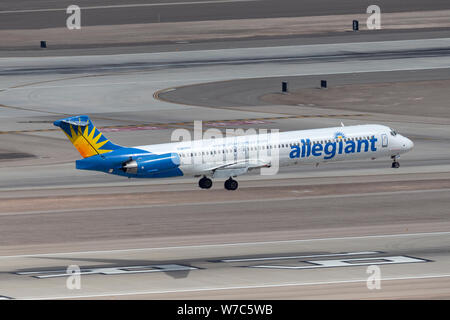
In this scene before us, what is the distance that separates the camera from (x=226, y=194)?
226 ft

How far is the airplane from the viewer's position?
65.8m

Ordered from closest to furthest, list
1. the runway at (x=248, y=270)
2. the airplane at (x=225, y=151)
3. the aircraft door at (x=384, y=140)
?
the runway at (x=248, y=270) → the airplane at (x=225, y=151) → the aircraft door at (x=384, y=140)

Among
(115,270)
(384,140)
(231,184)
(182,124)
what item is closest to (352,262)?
(115,270)

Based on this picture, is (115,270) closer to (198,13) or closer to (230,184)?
(230,184)

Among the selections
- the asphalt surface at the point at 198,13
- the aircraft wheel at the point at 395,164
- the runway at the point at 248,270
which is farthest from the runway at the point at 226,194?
the asphalt surface at the point at 198,13

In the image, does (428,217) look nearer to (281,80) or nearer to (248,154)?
(248,154)

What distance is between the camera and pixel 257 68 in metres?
134

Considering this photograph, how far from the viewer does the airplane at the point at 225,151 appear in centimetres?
6579

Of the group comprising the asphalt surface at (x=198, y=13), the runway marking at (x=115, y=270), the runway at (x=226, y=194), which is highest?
the asphalt surface at (x=198, y=13)

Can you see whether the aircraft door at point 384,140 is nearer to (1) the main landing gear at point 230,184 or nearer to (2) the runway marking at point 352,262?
(1) the main landing gear at point 230,184

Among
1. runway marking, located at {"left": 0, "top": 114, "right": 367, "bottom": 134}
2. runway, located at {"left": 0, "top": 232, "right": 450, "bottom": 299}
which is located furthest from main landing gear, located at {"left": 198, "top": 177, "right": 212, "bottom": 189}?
runway marking, located at {"left": 0, "top": 114, "right": 367, "bottom": 134}

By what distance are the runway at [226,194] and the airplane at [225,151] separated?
163cm
